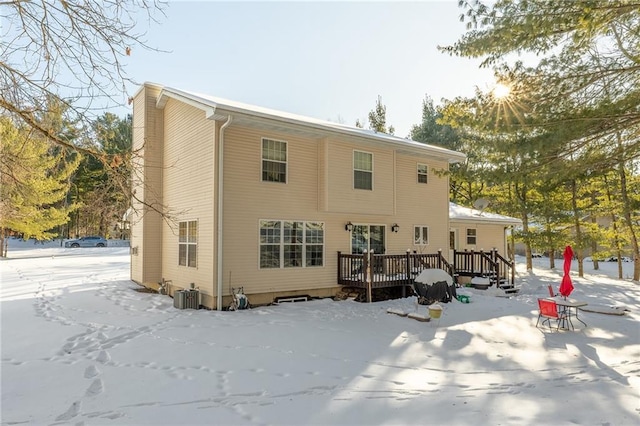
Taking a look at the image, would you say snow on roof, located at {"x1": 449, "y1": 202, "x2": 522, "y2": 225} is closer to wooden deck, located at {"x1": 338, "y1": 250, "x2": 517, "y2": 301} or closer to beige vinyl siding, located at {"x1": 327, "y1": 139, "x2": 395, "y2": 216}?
wooden deck, located at {"x1": 338, "y1": 250, "x2": 517, "y2": 301}

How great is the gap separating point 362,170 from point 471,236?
27.4ft

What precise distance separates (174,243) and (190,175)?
8.01ft

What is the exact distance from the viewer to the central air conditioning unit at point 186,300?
10.5 metres

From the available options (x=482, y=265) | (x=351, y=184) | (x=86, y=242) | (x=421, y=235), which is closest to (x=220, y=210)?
(x=351, y=184)

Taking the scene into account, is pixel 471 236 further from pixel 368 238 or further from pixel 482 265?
pixel 368 238

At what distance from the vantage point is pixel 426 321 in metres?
9.60

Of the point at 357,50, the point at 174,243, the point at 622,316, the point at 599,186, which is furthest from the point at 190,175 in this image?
the point at 599,186

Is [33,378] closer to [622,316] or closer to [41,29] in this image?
[41,29]

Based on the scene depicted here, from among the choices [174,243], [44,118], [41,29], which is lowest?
[174,243]

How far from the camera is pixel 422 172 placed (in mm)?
15117

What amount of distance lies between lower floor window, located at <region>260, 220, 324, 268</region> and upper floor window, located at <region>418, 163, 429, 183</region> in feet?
16.2

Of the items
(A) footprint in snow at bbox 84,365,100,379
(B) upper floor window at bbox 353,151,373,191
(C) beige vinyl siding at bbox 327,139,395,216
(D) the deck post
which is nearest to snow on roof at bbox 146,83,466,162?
(C) beige vinyl siding at bbox 327,139,395,216

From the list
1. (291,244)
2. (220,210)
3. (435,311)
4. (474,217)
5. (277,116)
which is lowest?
(435,311)

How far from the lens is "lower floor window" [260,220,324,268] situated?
1127 cm
